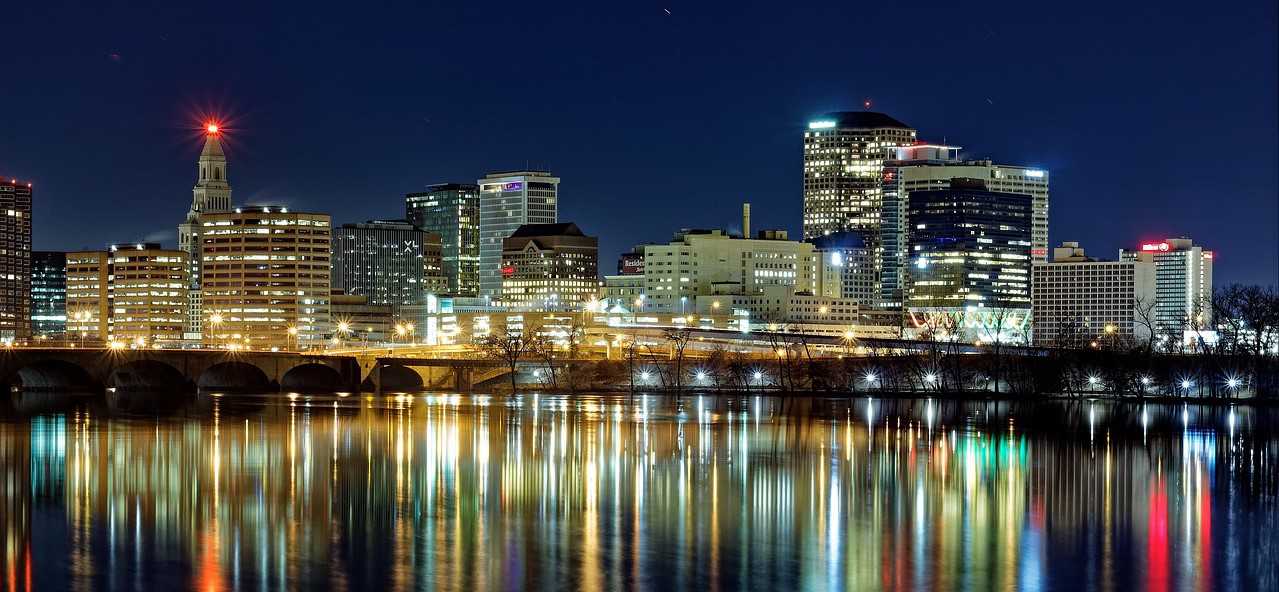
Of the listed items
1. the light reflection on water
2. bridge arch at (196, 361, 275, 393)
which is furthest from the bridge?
the light reflection on water

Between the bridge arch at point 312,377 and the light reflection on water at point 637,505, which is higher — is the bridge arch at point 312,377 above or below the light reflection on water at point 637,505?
below

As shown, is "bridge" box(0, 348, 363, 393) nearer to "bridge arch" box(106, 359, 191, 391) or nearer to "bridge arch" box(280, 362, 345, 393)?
"bridge arch" box(106, 359, 191, 391)

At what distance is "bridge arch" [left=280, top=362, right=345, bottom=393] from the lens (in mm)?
188000

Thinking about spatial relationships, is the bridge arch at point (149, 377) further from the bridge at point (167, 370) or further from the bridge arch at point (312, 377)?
the bridge arch at point (312, 377)

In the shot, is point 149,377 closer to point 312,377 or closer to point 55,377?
point 55,377

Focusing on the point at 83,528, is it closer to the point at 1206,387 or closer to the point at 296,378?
the point at 1206,387

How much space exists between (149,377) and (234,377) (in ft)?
39.7

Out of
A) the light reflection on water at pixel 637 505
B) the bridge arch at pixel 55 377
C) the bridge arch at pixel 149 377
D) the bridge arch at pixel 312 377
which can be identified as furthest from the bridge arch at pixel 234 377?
the light reflection on water at pixel 637 505

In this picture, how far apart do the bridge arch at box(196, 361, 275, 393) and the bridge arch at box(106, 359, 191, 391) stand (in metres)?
6.93

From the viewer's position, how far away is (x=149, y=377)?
17838cm

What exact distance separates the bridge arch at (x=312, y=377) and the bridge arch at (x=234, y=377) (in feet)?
9.21

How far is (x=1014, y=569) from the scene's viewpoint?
52.7m

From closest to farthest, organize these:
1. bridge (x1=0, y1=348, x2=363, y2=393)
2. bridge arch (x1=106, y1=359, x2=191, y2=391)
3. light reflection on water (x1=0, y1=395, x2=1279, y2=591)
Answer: light reflection on water (x1=0, y1=395, x2=1279, y2=591) < bridge (x1=0, y1=348, x2=363, y2=393) < bridge arch (x1=106, y1=359, x2=191, y2=391)

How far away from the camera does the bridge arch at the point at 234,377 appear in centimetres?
18650
